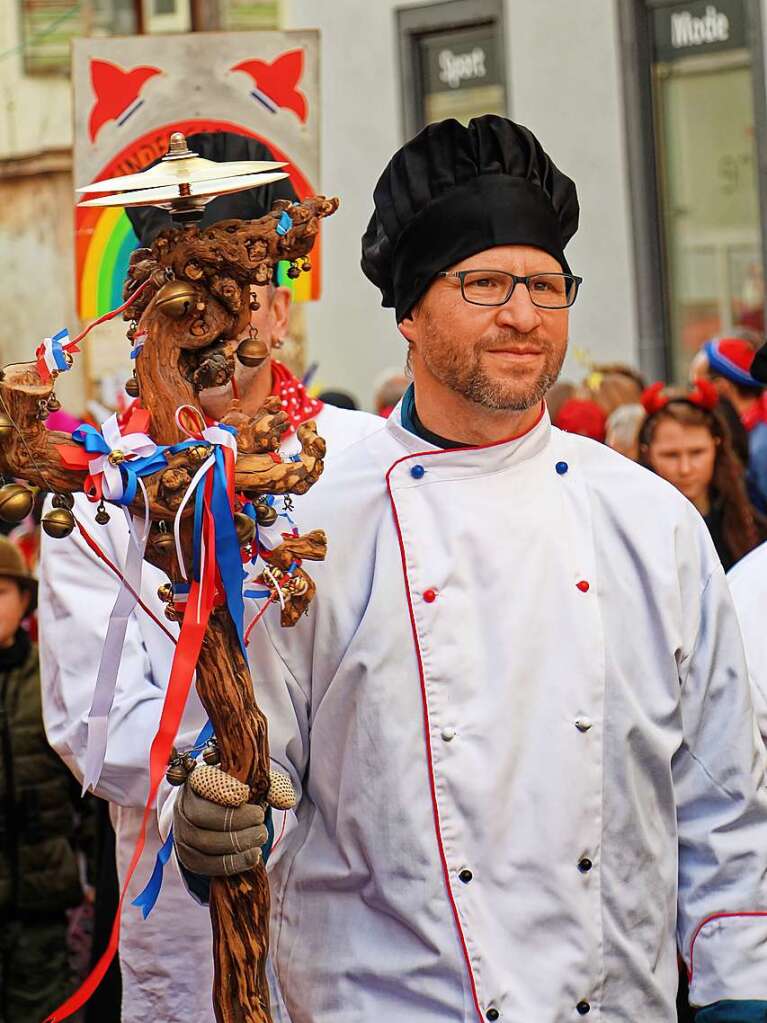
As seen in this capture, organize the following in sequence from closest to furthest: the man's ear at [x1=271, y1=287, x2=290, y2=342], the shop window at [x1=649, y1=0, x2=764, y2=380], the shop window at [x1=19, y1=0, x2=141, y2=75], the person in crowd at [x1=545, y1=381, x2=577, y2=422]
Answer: the man's ear at [x1=271, y1=287, x2=290, y2=342], the person in crowd at [x1=545, y1=381, x2=577, y2=422], the shop window at [x1=649, y1=0, x2=764, y2=380], the shop window at [x1=19, y1=0, x2=141, y2=75]

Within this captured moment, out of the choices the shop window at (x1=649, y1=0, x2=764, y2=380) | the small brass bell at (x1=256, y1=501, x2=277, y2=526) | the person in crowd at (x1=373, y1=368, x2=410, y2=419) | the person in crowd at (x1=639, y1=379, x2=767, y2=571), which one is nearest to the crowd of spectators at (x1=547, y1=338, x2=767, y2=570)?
the person in crowd at (x1=639, y1=379, x2=767, y2=571)

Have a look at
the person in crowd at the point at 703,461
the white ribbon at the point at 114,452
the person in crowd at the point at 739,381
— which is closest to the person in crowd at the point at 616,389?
the person in crowd at the point at 739,381

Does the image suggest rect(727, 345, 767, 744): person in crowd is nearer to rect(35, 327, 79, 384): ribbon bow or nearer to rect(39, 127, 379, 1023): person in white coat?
rect(39, 127, 379, 1023): person in white coat

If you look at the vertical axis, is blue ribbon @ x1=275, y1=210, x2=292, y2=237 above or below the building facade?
below

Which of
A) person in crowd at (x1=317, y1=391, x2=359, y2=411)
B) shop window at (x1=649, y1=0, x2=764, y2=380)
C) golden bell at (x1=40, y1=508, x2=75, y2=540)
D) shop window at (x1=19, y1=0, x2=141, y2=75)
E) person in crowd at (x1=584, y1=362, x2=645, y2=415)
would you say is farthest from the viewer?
shop window at (x1=19, y1=0, x2=141, y2=75)

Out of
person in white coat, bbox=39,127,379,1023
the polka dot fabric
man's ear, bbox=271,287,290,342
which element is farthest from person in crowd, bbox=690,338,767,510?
person in white coat, bbox=39,127,379,1023

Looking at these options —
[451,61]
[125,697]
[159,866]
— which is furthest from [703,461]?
[451,61]

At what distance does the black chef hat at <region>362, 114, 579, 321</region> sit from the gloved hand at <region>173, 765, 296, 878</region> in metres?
0.98

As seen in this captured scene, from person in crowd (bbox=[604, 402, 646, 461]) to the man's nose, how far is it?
398cm

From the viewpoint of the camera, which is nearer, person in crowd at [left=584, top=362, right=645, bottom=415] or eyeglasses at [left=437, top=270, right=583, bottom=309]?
eyeglasses at [left=437, top=270, right=583, bottom=309]

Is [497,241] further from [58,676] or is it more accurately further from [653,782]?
[58,676]

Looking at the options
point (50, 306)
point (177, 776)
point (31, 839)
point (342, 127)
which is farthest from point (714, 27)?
point (177, 776)

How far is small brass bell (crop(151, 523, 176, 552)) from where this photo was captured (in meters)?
3.17

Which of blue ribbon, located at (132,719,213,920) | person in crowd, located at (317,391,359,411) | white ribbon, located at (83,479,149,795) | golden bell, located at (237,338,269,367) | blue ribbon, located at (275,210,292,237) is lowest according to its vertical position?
blue ribbon, located at (132,719,213,920)
